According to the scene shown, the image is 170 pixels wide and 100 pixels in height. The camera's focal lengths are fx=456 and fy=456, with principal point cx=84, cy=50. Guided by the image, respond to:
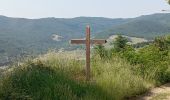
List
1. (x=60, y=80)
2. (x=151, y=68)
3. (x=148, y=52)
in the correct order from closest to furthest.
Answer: (x=60, y=80) < (x=151, y=68) < (x=148, y=52)

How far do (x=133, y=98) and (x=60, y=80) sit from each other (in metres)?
2.88

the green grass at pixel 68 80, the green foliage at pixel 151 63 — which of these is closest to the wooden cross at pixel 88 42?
the green grass at pixel 68 80

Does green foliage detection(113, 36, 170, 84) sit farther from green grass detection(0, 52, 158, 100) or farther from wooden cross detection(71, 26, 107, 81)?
wooden cross detection(71, 26, 107, 81)

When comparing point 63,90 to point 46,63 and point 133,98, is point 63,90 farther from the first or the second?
point 133,98

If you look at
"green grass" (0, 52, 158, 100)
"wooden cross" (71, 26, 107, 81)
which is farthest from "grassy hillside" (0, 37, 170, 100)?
"wooden cross" (71, 26, 107, 81)

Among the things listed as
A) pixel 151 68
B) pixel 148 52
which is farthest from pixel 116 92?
pixel 148 52

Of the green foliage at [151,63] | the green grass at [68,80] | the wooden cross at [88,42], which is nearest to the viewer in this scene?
the green grass at [68,80]

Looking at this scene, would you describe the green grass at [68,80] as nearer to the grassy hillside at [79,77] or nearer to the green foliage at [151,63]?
the grassy hillside at [79,77]

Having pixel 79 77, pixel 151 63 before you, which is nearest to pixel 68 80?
pixel 79 77

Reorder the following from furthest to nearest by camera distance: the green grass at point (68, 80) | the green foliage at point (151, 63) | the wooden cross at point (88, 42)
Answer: the green foliage at point (151, 63) → the wooden cross at point (88, 42) → the green grass at point (68, 80)

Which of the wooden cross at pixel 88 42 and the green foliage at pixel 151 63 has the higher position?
the wooden cross at pixel 88 42

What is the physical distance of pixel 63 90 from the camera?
9.89 m

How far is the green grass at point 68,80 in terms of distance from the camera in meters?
9.60

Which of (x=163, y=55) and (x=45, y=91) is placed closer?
(x=45, y=91)
